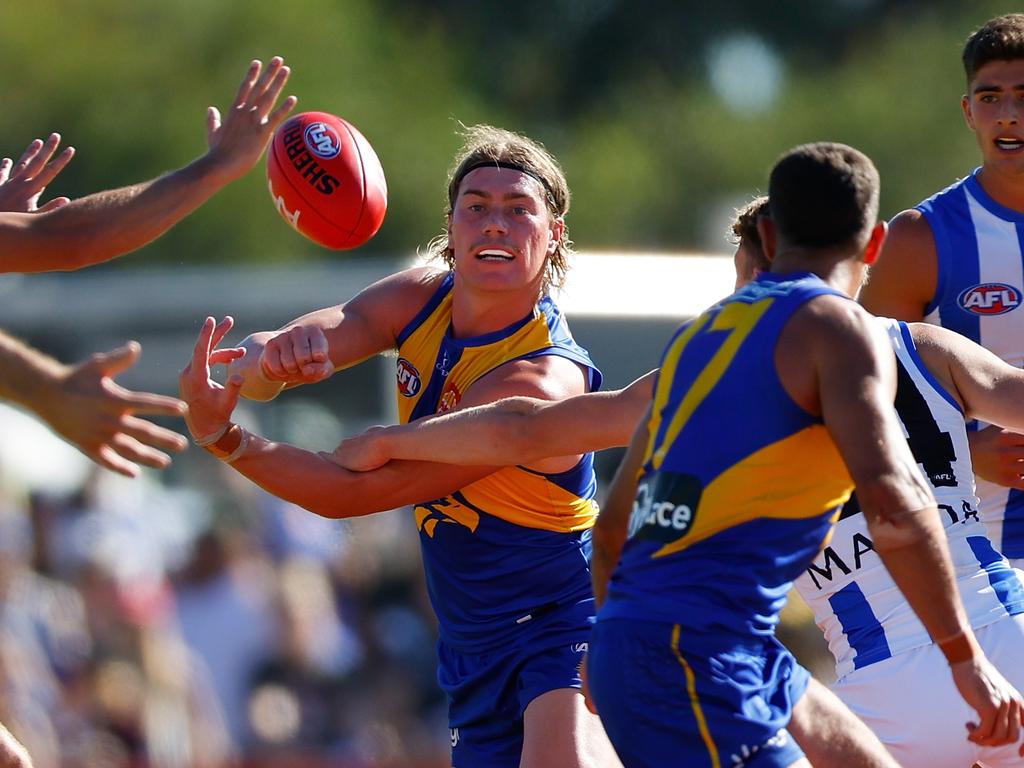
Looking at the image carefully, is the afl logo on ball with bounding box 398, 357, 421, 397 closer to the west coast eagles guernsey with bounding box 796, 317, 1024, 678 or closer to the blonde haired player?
the blonde haired player

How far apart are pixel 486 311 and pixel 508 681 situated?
1.23 meters

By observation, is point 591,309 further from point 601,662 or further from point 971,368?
point 601,662

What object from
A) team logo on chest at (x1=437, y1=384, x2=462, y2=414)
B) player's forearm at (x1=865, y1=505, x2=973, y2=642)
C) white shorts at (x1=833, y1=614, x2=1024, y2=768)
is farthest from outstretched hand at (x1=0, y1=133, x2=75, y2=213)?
player's forearm at (x1=865, y1=505, x2=973, y2=642)

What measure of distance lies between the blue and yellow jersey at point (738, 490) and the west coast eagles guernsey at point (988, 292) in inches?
76.7

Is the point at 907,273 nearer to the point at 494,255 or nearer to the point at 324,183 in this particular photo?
the point at 494,255

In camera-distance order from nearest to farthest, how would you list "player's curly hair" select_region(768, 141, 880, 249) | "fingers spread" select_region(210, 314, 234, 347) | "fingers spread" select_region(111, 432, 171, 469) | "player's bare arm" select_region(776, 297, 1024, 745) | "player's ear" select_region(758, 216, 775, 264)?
"player's bare arm" select_region(776, 297, 1024, 745), "player's curly hair" select_region(768, 141, 880, 249), "fingers spread" select_region(111, 432, 171, 469), "player's ear" select_region(758, 216, 775, 264), "fingers spread" select_region(210, 314, 234, 347)

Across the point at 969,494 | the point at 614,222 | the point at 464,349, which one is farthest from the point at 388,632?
the point at 614,222

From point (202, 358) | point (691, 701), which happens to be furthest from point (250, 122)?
point (691, 701)

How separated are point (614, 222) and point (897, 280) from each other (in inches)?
1104

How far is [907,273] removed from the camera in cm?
579

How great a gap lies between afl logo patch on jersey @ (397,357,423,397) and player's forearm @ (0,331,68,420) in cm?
163

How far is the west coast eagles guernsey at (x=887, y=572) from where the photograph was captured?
4754 millimetres

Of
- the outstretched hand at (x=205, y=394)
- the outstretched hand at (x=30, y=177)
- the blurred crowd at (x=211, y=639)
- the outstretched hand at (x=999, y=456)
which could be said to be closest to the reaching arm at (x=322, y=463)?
the outstretched hand at (x=205, y=394)

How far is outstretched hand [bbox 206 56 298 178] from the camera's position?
5663mm
